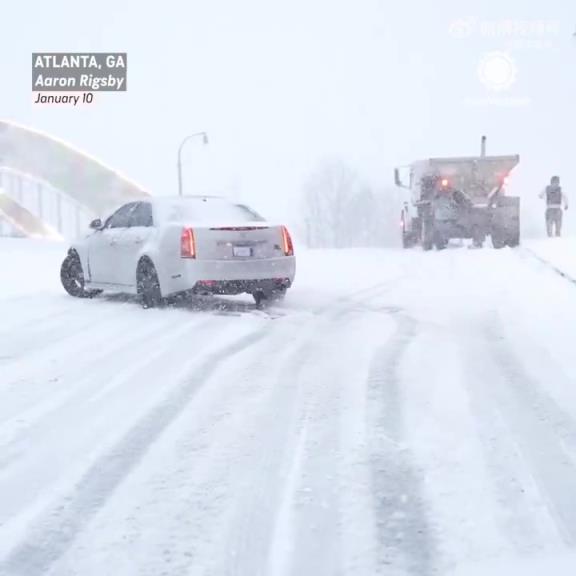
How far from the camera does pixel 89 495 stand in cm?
348

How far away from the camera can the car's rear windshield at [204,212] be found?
31.9ft

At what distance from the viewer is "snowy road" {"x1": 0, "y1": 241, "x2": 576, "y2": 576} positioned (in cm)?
293

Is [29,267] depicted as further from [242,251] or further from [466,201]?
[466,201]

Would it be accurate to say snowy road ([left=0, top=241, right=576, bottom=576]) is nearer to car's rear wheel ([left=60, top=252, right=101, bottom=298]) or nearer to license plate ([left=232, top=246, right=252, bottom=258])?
license plate ([left=232, top=246, right=252, bottom=258])

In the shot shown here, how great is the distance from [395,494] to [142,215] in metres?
7.48

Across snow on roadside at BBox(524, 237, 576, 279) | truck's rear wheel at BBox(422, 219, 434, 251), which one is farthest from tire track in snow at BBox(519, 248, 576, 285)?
truck's rear wheel at BBox(422, 219, 434, 251)

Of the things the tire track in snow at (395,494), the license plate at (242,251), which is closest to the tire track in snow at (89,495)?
the tire track in snow at (395,494)

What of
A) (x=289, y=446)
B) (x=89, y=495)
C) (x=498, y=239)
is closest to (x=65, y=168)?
(x=498, y=239)

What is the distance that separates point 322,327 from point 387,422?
3514mm

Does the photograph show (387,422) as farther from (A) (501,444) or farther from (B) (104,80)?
(B) (104,80)

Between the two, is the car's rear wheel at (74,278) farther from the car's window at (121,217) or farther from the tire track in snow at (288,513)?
the tire track in snow at (288,513)

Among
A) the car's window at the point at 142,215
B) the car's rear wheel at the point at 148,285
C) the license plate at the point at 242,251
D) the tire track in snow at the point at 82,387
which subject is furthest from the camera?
the car's window at the point at 142,215

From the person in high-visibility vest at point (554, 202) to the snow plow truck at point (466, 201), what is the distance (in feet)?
3.74

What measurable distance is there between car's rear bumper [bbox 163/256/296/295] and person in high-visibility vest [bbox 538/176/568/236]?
1493cm
